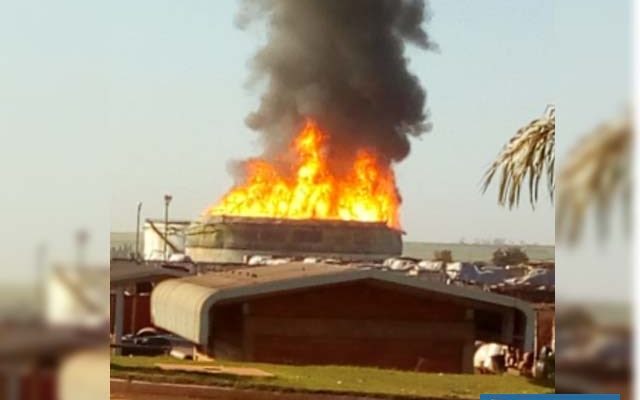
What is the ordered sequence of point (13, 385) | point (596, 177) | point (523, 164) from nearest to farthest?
point (596, 177), point (13, 385), point (523, 164)

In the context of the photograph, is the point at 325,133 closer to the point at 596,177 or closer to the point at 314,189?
the point at 314,189

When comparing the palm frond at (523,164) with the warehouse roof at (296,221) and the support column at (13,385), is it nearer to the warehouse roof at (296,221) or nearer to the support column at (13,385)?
the warehouse roof at (296,221)

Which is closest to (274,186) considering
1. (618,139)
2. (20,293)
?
(20,293)

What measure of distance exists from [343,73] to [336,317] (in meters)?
0.86

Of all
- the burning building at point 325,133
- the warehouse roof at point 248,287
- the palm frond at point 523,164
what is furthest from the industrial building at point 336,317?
the palm frond at point 523,164

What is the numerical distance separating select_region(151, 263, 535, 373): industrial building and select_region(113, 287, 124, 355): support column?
12cm

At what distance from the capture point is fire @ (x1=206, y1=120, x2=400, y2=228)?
3.58m

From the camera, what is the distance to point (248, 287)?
11.7ft

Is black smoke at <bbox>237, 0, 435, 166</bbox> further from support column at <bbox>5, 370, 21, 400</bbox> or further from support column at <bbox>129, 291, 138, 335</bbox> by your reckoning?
support column at <bbox>5, 370, 21, 400</bbox>

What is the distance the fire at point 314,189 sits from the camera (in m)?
3.58

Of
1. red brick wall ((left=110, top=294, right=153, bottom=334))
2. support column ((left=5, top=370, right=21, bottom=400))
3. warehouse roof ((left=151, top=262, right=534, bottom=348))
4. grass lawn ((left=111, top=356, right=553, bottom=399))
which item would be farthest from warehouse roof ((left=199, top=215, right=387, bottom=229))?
support column ((left=5, top=370, right=21, bottom=400))

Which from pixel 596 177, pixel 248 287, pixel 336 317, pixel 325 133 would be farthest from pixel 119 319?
pixel 596 177

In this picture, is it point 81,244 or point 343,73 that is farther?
point 343,73

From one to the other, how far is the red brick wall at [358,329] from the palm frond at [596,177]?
1.40 m
